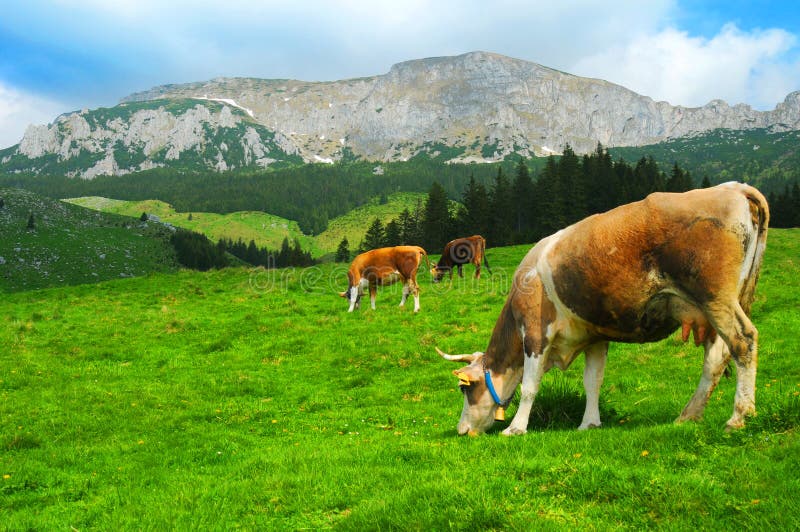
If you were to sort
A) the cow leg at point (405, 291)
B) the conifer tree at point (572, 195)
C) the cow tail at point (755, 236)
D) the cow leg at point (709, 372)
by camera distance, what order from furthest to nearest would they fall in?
the conifer tree at point (572, 195) < the cow leg at point (405, 291) < the cow leg at point (709, 372) < the cow tail at point (755, 236)

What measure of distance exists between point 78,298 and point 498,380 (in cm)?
3239

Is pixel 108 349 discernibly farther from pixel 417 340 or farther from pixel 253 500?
pixel 253 500

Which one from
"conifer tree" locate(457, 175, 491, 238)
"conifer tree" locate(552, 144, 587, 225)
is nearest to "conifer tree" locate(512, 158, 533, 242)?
"conifer tree" locate(457, 175, 491, 238)

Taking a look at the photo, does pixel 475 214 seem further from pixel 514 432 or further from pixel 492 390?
pixel 514 432

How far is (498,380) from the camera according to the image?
854 centimetres

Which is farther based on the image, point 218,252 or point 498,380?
point 218,252

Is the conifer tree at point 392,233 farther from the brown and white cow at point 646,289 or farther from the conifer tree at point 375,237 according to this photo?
the brown and white cow at point 646,289

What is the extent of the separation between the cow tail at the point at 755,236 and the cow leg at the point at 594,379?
2005 mm

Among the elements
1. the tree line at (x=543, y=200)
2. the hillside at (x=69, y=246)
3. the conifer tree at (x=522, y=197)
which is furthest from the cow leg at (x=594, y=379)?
the hillside at (x=69, y=246)

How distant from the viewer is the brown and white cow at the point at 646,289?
249 inches

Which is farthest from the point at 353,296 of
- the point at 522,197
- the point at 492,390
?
the point at 522,197

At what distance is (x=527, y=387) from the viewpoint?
8000 mm

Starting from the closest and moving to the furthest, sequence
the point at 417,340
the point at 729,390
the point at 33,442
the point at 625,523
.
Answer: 1. the point at 625,523
2. the point at 729,390
3. the point at 33,442
4. the point at 417,340

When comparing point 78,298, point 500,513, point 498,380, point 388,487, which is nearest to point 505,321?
point 498,380
